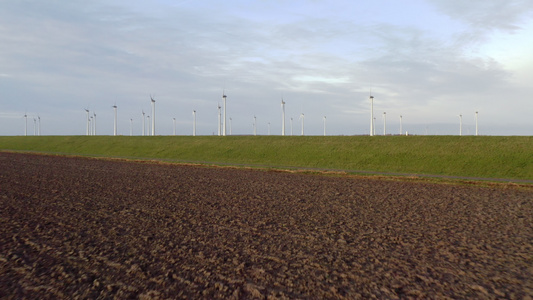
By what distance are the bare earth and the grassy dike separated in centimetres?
1992

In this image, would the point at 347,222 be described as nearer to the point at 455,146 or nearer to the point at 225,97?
the point at 455,146

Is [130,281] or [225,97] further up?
[225,97]

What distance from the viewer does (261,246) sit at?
1273 cm

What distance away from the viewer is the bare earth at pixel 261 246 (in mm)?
9305

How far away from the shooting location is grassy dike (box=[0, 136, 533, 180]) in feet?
141

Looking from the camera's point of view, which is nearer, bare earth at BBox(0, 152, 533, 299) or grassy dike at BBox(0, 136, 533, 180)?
bare earth at BBox(0, 152, 533, 299)

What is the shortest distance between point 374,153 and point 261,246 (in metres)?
43.5

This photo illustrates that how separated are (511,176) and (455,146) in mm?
15139

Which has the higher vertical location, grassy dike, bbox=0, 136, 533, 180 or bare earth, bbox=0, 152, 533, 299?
grassy dike, bbox=0, 136, 533, 180

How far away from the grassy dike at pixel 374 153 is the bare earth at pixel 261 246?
19916mm

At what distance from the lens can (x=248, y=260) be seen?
11273 mm

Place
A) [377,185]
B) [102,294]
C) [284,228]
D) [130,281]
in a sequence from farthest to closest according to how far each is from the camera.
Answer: [377,185], [284,228], [130,281], [102,294]

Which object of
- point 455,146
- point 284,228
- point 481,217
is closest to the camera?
point 284,228

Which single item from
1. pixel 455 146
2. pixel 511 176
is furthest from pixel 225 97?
pixel 511 176
